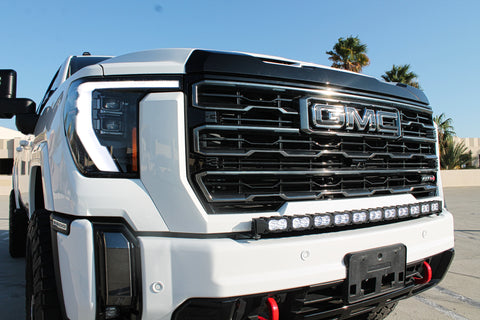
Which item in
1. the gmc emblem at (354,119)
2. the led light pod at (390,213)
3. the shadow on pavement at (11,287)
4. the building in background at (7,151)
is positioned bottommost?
the shadow on pavement at (11,287)

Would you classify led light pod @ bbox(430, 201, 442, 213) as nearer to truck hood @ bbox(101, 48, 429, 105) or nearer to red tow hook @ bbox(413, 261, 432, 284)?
red tow hook @ bbox(413, 261, 432, 284)

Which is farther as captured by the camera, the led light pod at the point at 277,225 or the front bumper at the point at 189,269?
the led light pod at the point at 277,225

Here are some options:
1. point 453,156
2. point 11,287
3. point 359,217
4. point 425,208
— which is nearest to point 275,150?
point 359,217

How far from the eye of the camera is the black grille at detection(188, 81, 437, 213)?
1.73 metres

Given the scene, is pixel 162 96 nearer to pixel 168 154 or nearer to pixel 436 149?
pixel 168 154

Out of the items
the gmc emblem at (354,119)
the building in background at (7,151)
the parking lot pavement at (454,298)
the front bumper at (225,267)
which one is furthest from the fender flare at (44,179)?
the building in background at (7,151)

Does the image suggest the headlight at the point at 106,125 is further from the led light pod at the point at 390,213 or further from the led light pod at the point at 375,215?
the led light pod at the point at 390,213

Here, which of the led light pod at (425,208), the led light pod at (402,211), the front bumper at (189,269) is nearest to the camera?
the front bumper at (189,269)

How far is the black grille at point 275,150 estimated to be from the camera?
68.2 inches

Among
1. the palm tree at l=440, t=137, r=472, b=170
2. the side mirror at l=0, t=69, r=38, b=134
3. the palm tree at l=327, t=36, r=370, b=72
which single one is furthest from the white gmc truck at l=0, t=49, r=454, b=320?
the palm tree at l=440, t=137, r=472, b=170

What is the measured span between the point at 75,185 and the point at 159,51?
2.46 ft

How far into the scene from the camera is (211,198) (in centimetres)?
170

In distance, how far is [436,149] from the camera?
2848 millimetres

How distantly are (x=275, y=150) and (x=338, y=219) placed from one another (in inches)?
18.9
